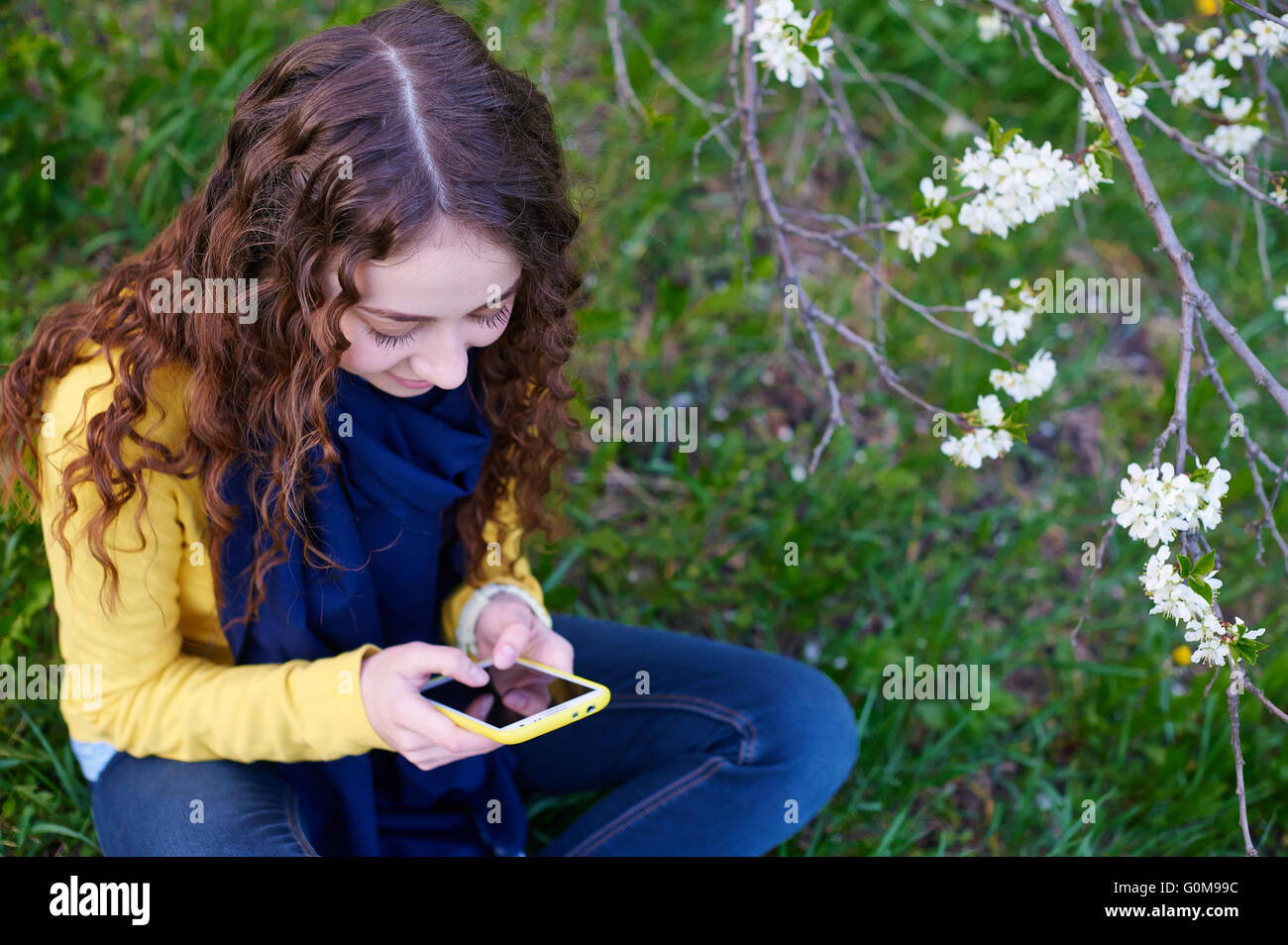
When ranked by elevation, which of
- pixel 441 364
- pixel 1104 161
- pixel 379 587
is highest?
pixel 1104 161

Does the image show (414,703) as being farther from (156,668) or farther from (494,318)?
(494,318)

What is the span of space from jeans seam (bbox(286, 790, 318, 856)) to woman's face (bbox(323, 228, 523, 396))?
2.03 ft

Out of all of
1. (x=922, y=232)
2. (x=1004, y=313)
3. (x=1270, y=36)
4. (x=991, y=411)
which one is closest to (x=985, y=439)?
(x=991, y=411)

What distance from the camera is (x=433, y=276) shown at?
110 cm

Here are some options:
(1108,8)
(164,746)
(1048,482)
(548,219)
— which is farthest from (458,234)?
(1108,8)

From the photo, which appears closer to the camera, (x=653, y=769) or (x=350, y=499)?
(x=350, y=499)

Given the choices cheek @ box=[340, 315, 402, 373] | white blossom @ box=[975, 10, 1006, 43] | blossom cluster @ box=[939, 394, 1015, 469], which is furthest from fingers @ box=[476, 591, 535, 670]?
white blossom @ box=[975, 10, 1006, 43]

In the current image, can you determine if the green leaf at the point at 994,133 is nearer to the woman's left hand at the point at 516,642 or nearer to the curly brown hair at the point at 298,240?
the curly brown hair at the point at 298,240

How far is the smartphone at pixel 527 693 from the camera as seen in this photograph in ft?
4.04

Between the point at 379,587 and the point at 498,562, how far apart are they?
22 centimetres

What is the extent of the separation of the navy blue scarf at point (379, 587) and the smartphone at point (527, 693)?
18 cm

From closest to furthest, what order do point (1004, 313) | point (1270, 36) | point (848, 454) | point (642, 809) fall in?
point (1270, 36)
point (1004, 313)
point (642, 809)
point (848, 454)

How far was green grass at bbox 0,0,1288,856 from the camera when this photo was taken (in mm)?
1908
